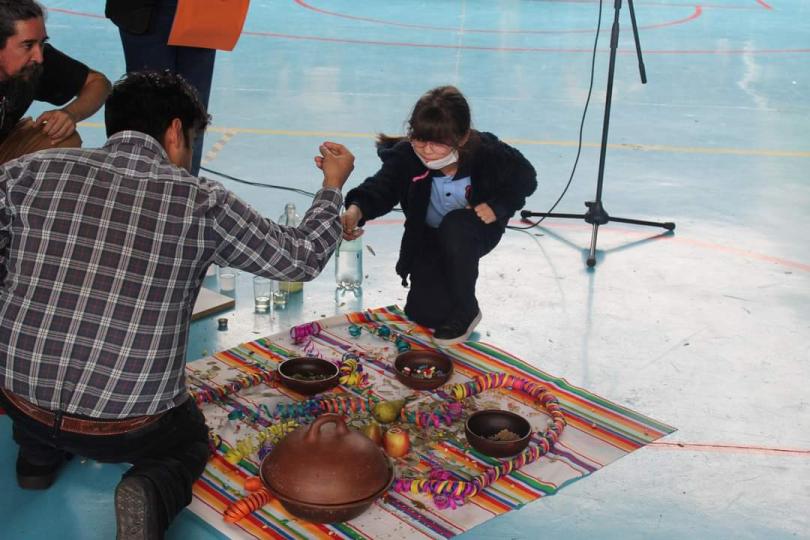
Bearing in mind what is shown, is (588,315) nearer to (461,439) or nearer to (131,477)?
(461,439)

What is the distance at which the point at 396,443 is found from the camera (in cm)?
279

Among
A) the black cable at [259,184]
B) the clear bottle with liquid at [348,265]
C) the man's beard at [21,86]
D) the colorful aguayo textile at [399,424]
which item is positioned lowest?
the colorful aguayo textile at [399,424]

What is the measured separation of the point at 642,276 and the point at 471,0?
10.4 m

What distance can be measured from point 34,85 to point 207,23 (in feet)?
2.26

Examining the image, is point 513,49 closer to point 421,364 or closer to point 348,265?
point 348,265

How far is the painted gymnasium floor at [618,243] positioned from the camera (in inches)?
105

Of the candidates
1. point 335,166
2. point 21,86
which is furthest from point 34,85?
point 335,166

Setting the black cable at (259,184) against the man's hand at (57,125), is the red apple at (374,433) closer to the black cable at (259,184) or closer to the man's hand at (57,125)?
the man's hand at (57,125)

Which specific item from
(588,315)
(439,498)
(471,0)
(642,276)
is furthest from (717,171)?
(471,0)

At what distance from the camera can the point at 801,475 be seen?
279 cm

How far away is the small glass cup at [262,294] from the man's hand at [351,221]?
0.59 metres

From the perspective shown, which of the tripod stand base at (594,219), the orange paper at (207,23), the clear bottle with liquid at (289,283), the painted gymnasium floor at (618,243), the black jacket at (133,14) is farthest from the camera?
the tripod stand base at (594,219)

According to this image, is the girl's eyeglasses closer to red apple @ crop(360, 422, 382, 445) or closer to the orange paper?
the orange paper

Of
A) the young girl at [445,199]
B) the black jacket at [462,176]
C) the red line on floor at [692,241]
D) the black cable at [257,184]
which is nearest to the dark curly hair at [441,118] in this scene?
the young girl at [445,199]
